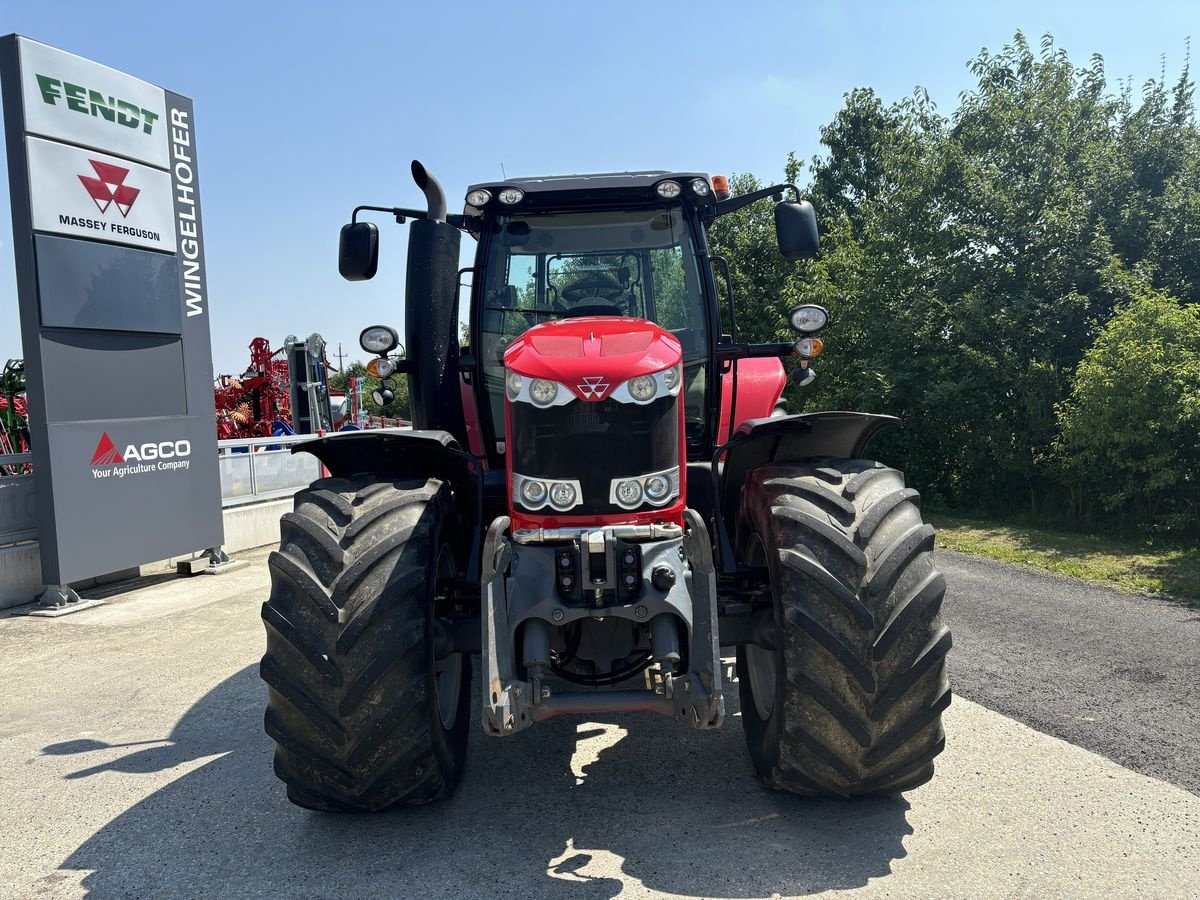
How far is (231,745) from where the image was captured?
4.31 m

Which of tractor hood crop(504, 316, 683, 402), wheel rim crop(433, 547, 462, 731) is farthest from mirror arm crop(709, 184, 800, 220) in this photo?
wheel rim crop(433, 547, 462, 731)

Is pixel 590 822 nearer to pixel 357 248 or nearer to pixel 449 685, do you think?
pixel 449 685

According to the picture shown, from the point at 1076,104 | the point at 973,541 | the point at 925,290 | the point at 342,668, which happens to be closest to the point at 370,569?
the point at 342,668

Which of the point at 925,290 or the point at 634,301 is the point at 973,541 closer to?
the point at 925,290

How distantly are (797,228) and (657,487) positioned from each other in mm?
1626

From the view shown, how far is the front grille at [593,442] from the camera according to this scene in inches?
126

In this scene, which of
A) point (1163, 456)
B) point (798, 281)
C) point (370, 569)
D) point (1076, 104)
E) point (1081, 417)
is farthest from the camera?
point (798, 281)

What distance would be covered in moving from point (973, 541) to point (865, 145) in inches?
845

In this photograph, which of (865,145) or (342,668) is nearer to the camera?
(342,668)

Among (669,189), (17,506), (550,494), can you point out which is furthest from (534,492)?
(17,506)

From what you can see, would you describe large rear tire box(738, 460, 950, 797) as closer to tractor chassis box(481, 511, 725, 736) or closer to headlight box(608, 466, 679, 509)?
tractor chassis box(481, 511, 725, 736)

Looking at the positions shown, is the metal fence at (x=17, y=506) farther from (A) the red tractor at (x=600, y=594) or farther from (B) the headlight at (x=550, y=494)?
(B) the headlight at (x=550, y=494)

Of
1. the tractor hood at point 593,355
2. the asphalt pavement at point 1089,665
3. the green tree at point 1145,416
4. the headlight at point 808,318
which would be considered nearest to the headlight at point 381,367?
the tractor hood at point 593,355

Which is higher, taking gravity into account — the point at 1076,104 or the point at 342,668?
the point at 1076,104
